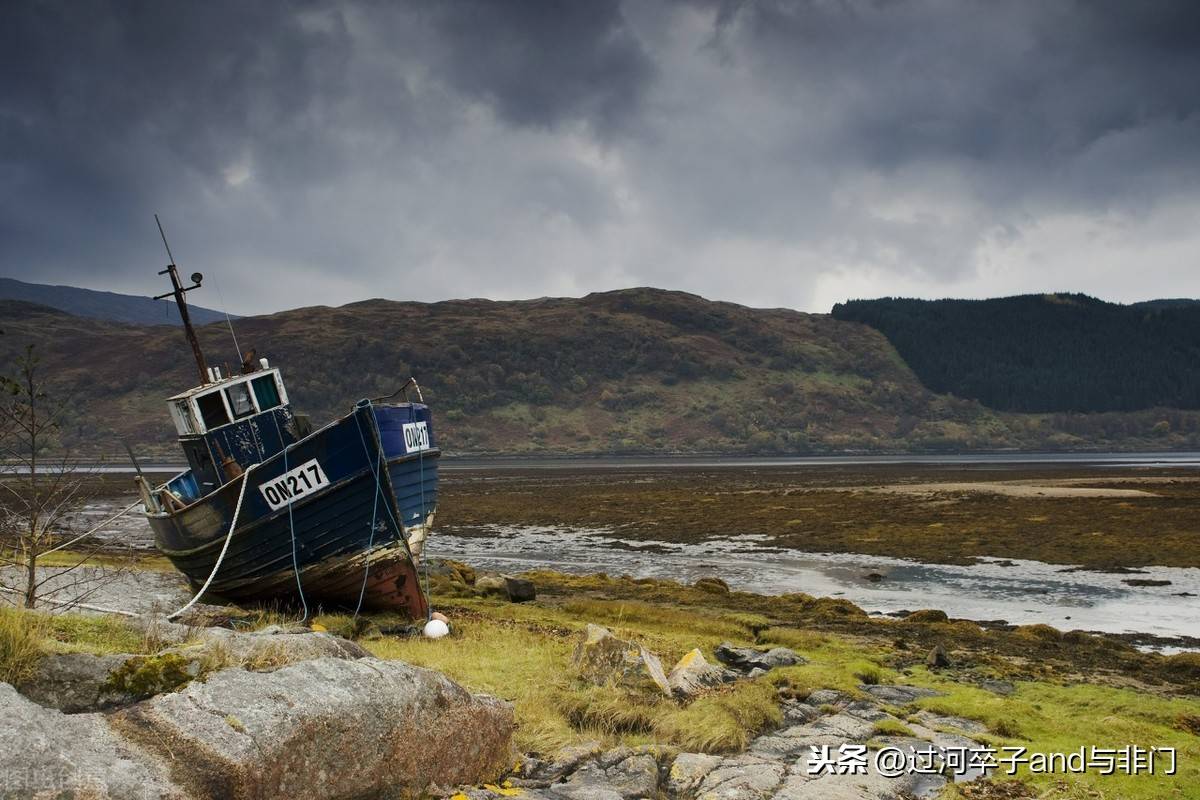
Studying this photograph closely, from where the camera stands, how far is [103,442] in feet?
409

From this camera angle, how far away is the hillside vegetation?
13475 cm

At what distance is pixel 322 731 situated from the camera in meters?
4.84

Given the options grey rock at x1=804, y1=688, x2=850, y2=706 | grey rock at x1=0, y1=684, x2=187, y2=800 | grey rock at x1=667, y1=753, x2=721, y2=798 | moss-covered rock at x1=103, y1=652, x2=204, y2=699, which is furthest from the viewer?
grey rock at x1=804, y1=688, x2=850, y2=706

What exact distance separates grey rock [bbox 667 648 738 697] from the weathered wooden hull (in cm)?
720

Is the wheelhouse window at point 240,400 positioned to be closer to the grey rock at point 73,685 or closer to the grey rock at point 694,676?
the grey rock at point 694,676

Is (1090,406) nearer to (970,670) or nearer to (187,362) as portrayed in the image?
(970,670)

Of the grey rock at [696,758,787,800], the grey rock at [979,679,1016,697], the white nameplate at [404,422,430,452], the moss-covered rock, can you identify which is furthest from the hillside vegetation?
the moss-covered rock

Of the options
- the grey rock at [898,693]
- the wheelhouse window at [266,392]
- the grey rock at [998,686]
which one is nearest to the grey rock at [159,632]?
the grey rock at [898,693]

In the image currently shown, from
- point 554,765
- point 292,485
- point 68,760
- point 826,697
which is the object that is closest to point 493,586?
point 292,485

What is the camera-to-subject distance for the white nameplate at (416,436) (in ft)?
56.1

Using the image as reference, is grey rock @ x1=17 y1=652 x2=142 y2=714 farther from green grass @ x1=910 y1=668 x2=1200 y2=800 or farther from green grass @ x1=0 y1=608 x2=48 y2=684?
green grass @ x1=910 y1=668 x2=1200 y2=800

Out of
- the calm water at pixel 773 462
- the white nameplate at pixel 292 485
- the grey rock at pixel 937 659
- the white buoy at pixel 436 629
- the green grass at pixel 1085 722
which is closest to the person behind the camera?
the green grass at pixel 1085 722

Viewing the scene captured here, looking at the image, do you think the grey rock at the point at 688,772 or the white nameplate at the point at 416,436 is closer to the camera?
the grey rock at the point at 688,772

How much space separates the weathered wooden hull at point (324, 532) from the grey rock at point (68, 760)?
418 inches
